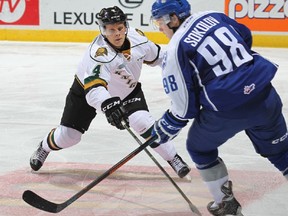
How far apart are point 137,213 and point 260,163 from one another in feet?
3.30

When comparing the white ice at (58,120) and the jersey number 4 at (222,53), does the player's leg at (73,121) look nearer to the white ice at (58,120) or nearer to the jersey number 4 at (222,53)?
the white ice at (58,120)

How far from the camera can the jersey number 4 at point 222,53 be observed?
8.13 feet

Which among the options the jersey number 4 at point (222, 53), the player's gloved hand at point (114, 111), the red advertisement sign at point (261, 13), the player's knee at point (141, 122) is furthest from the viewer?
the red advertisement sign at point (261, 13)

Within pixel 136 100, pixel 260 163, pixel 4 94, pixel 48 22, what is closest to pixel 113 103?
pixel 136 100

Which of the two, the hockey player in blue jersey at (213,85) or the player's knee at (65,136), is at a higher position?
the hockey player in blue jersey at (213,85)

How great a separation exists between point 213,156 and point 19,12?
21.4ft

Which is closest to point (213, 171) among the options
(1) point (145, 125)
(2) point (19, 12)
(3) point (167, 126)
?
(3) point (167, 126)

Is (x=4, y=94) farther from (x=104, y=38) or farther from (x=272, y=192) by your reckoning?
(x=272, y=192)

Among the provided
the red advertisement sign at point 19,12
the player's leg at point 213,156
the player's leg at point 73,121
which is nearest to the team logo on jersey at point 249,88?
the player's leg at point 213,156

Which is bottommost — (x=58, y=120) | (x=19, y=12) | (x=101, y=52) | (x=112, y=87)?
(x=19, y=12)

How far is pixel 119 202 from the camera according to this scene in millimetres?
3168

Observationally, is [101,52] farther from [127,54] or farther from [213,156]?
[213,156]

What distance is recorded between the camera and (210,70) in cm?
250

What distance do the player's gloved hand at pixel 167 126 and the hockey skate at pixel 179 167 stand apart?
2.56 ft
